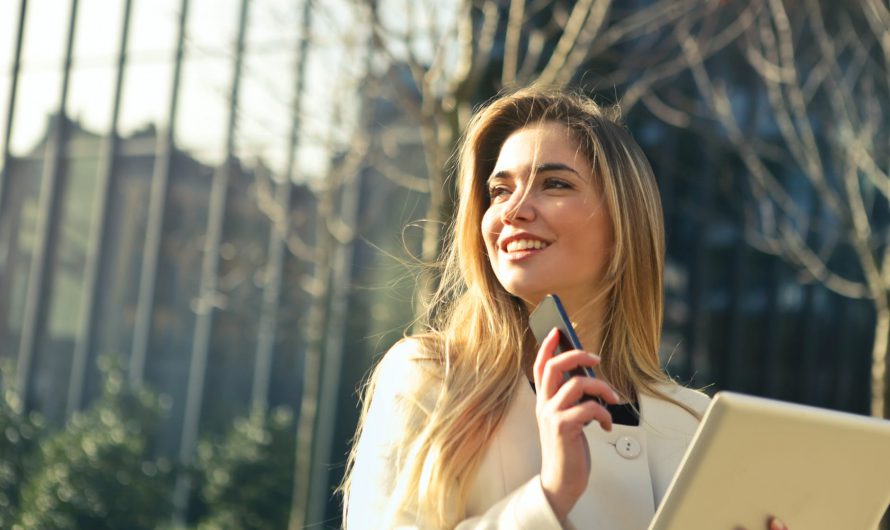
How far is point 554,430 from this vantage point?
5.88 feet

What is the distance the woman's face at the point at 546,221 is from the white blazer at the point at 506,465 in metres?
0.22

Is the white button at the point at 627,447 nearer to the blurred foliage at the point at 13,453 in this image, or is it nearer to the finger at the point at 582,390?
the finger at the point at 582,390

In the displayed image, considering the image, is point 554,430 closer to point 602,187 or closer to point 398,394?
point 398,394

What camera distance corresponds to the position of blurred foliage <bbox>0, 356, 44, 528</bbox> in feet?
29.5

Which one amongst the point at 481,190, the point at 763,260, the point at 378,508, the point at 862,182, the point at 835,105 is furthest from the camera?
the point at 763,260

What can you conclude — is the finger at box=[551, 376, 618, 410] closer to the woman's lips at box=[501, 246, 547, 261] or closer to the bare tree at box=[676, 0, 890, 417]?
A: the woman's lips at box=[501, 246, 547, 261]

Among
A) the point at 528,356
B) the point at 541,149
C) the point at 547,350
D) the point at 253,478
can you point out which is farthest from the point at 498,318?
the point at 253,478

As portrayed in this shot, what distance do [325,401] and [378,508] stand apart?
913 cm

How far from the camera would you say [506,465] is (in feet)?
7.02

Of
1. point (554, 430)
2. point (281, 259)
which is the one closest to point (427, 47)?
point (281, 259)

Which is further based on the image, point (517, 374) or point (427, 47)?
point (427, 47)

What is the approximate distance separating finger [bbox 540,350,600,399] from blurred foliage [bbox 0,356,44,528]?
780 cm

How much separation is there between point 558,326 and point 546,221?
1.17 feet

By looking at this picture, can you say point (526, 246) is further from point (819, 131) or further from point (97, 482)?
point (819, 131)
